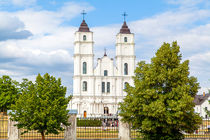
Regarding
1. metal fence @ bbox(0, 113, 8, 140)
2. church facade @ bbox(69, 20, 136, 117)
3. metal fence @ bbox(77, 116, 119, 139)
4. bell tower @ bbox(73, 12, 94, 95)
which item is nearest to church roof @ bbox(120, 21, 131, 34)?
church facade @ bbox(69, 20, 136, 117)

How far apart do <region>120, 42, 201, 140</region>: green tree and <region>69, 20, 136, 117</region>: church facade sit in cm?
4952

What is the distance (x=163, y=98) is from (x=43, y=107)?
6.60 metres

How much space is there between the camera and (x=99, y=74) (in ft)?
232

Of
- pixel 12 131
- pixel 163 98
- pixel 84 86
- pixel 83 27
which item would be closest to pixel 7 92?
pixel 84 86

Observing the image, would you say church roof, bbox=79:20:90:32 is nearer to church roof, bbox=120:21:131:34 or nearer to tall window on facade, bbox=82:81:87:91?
church roof, bbox=120:21:131:34

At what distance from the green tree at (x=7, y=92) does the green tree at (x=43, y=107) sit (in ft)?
101

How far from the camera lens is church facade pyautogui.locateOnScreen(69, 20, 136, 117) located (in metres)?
68.2

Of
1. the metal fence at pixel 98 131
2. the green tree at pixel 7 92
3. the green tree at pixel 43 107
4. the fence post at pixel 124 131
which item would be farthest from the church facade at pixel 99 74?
the green tree at pixel 43 107

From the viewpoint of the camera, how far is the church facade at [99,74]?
6819cm

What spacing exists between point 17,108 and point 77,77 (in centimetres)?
5021

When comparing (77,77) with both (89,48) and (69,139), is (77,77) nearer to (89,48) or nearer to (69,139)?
(89,48)

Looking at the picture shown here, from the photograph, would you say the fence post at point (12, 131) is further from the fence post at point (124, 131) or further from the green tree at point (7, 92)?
the green tree at point (7, 92)

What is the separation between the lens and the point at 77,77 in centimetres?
6862

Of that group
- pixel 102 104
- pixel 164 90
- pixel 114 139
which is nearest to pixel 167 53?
pixel 164 90
